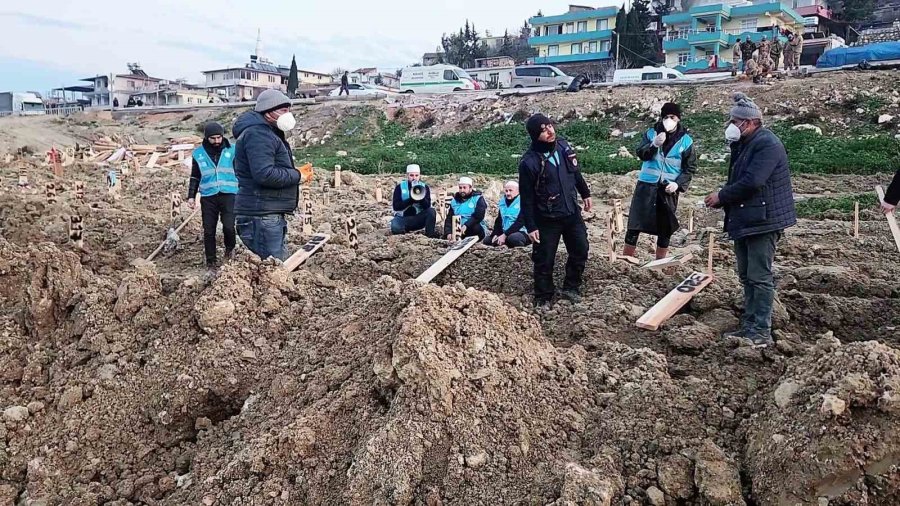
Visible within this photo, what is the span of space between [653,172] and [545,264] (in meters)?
1.64

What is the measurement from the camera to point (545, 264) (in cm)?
556

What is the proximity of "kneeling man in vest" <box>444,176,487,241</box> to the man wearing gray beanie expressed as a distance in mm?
4043

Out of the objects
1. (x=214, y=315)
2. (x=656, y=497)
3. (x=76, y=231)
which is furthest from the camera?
(x=76, y=231)

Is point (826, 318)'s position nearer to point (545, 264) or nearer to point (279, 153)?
point (545, 264)

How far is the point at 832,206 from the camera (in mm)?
10688

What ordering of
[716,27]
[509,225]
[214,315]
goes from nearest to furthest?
[214,315] < [509,225] < [716,27]

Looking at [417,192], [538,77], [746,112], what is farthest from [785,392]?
[538,77]

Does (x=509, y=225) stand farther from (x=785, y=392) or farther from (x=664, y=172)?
(x=785, y=392)

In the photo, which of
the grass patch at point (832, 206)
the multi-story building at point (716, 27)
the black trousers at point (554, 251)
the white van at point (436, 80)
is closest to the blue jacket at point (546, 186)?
the black trousers at point (554, 251)

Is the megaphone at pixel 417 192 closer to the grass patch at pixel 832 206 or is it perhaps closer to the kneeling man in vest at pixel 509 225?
the kneeling man in vest at pixel 509 225

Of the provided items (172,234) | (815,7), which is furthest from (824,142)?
(815,7)

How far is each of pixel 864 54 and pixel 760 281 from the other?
2697cm

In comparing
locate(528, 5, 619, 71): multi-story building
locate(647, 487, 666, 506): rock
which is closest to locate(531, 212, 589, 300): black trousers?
locate(647, 487, 666, 506): rock

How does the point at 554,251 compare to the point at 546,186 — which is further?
the point at 554,251
